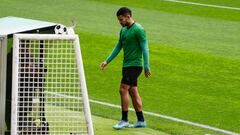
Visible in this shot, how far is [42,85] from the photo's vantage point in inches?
356

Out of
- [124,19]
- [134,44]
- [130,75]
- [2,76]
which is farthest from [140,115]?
[2,76]

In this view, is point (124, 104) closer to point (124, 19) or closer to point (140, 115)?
point (140, 115)

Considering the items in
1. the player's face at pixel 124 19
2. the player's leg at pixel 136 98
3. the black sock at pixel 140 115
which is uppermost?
the player's face at pixel 124 19

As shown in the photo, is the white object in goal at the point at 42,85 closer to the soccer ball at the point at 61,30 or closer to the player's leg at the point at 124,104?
the soccer ball at the point at 61,30

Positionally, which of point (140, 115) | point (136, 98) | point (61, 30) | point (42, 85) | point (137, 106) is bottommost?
point (140, 115)

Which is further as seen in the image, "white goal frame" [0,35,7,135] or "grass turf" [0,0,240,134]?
"grass turf" [0,0,240,134]

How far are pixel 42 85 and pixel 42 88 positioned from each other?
0.15ft

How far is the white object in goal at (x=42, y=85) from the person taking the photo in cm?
869

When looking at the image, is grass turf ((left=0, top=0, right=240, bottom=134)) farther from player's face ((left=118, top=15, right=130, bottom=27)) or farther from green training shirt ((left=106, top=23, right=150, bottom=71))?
player's face ((left=118, top=15, right=130, bottom=27))

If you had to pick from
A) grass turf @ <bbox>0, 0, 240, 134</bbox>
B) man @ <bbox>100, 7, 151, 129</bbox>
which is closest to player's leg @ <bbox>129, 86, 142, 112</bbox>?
man @ <bbox>100, 7, 151, 129</bbox>

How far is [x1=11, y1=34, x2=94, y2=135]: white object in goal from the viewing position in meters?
8.69

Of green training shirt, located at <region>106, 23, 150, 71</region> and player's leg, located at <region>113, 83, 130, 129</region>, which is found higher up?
green training shirt, located at <region>106, 23, 150, 71</region>

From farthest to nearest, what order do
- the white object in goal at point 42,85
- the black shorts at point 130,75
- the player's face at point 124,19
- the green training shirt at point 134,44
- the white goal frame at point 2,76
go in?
the black shorts at point 130,75
the green training shirt at point 134,44
the player's face at point 124,19
the white goal frame at point 2,76
the white object in goal at point 42,85

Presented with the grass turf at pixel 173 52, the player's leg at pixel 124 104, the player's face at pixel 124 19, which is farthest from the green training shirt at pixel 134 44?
the grass turf at pixel 173 52
